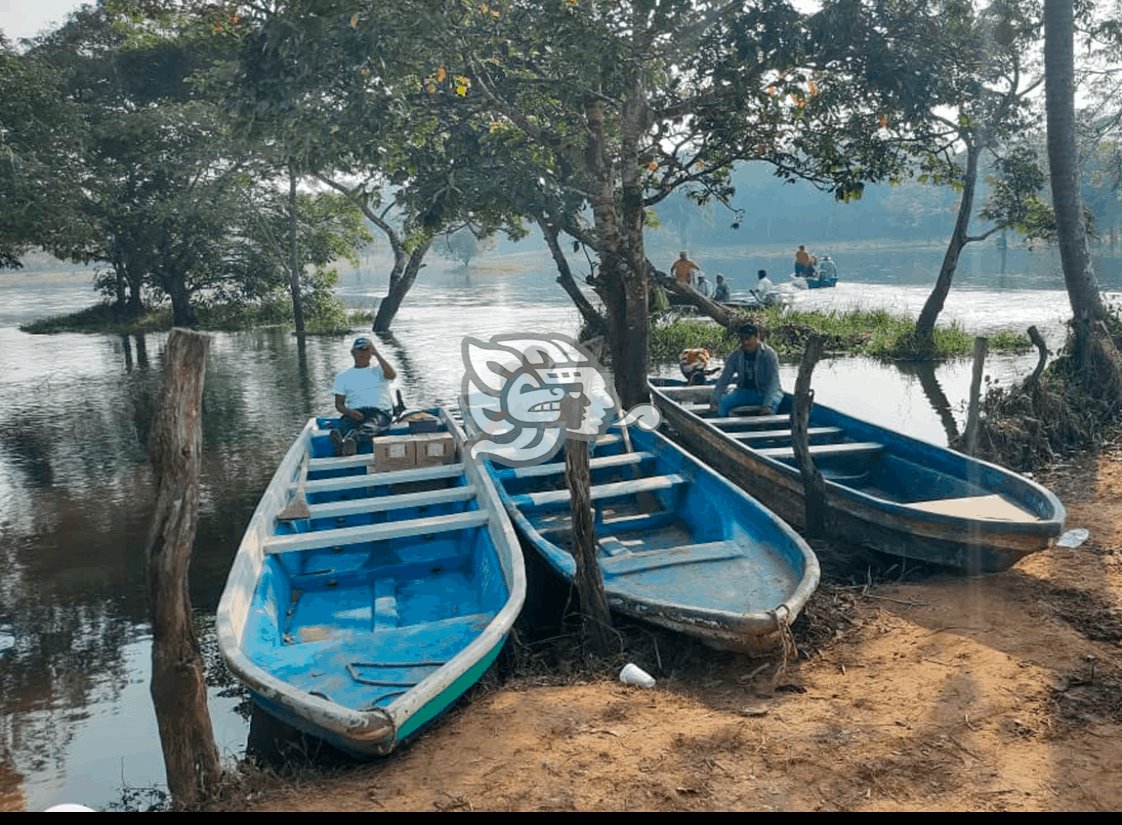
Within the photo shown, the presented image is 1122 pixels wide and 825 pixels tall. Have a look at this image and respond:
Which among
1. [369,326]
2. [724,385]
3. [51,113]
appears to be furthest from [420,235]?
[724,385]

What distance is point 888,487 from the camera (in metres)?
8.73

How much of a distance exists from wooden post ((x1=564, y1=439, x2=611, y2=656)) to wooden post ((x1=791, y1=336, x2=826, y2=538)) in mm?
2755

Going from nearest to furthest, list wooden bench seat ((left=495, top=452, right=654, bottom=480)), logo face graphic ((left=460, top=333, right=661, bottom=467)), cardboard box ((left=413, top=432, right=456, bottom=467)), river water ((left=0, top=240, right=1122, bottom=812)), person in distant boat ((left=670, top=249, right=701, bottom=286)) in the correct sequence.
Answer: river water ((left=0, top=240, right=1122, bottom=812)) < logo face graphic ((left=460, top=333, right=661, bottom=467)) < wooden bench seat ((left=495, top=452, right=654, bottom=480)) < cardboard box ((left=413, top=432, right=456, bottom=467)) < person in distant boat ((left=670, top=249, right=701, bottom=286))

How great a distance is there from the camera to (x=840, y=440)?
9.79 meters

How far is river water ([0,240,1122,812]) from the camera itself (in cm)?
568

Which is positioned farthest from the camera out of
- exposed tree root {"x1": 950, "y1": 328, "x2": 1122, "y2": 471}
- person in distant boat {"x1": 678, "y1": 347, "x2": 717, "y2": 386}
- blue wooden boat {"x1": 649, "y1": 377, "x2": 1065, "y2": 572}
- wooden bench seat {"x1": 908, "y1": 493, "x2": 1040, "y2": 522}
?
person in distant boat {"x1": 678, "y1": 347, "x2": 717, "y2": 386}

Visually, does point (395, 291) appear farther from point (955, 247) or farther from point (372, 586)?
point (372, 586)

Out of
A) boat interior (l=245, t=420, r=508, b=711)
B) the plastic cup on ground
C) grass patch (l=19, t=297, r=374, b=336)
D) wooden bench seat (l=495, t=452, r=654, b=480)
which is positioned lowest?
the plastic cup on ground

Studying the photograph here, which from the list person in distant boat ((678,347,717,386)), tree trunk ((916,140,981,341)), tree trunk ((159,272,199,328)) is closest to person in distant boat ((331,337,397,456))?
person in distant boat ((678,347,717,386))

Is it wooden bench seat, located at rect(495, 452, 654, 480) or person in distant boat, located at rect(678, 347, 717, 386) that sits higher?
person in distant boat, located at rect(678, 347, 717, 386)

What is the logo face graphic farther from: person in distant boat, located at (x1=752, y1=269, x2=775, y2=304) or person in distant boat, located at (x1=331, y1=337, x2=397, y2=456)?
person in distant boat, located at (x1=752, y1=269, x2=775, y2=304)

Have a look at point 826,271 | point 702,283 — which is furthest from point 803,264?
point 702,283

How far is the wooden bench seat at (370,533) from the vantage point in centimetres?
660

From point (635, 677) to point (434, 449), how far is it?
4067 mm
